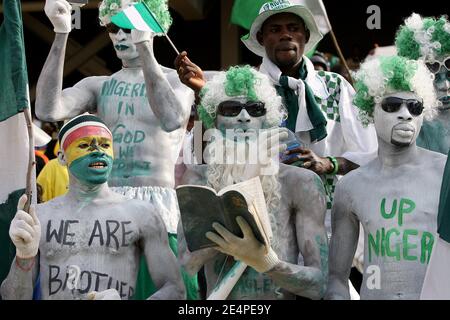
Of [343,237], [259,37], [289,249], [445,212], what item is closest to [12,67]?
[259,37]

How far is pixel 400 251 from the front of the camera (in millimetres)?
5664

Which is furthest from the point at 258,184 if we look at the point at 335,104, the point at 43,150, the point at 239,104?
the point at 43,150

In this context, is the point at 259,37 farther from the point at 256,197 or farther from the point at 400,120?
the point at 256,197

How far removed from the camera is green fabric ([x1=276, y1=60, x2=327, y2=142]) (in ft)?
21.6

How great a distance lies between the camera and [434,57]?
649 centimetres

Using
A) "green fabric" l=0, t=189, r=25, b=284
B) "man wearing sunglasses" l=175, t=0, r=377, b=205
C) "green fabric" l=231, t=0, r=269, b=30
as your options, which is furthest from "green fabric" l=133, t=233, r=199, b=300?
"green fabric" l=231, t=0, r=269, b=30

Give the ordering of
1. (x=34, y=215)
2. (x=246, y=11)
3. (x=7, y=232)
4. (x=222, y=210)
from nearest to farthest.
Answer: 1. (x=222, y=210)
2. (x=34, y=215)
3. (x=7, y=232)
4. (x=246, y=11)

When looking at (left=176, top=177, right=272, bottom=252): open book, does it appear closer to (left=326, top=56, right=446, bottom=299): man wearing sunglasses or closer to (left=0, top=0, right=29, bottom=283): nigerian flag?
(left=326, top=56, right=446, bottom=299): man wearing sunglasses

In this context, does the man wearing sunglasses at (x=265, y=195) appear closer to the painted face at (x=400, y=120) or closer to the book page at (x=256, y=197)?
the book page at (x=256, y=197)

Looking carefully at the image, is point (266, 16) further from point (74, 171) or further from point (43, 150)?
point (43, 150)

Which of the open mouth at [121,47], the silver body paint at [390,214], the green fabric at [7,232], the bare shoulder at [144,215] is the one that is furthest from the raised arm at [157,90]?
the silver body paint at [390,214]

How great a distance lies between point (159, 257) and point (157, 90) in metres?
1.01

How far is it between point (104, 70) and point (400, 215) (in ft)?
22.3
